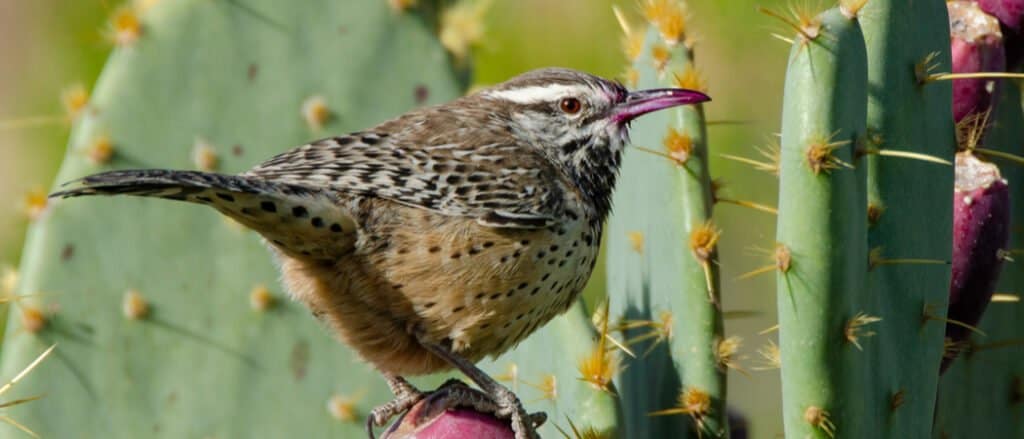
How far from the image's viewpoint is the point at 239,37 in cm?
254

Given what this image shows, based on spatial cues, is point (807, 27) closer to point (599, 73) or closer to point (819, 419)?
point (819, 419)

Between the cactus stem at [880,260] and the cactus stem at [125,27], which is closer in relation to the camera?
the cactus stem at [880,260]

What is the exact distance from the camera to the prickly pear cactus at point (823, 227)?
1.76m

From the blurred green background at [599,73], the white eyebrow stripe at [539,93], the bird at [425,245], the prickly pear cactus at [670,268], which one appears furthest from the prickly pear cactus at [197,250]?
the blurred green background at [599,73]

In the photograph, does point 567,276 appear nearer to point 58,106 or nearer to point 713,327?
point 713,327

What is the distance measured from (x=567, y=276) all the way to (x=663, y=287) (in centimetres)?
13

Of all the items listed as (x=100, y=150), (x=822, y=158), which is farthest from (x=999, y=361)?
(x=100, y=150)

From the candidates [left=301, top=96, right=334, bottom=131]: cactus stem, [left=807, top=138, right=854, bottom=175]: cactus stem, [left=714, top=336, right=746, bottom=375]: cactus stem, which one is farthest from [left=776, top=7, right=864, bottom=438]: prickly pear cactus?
[left=301, top=96, right=334, bottom=131]: cactus stem

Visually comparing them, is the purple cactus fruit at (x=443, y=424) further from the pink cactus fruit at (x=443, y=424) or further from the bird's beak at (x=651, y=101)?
the bird's beak at (x=651, y=101)

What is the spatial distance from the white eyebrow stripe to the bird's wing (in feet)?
0.38

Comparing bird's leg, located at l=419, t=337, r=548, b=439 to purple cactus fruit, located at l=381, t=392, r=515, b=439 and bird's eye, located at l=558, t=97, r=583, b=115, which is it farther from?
bird's eye, located at l=558, t=97, r=583, b=115

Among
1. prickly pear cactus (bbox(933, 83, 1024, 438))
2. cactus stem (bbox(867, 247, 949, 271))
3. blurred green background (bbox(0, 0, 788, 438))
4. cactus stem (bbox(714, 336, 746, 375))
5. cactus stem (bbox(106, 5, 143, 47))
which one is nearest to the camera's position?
cactus stem (bbox(867, 247, 949, 271))

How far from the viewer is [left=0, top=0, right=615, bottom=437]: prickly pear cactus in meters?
2.44

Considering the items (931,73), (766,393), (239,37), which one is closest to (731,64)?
(766,393)
